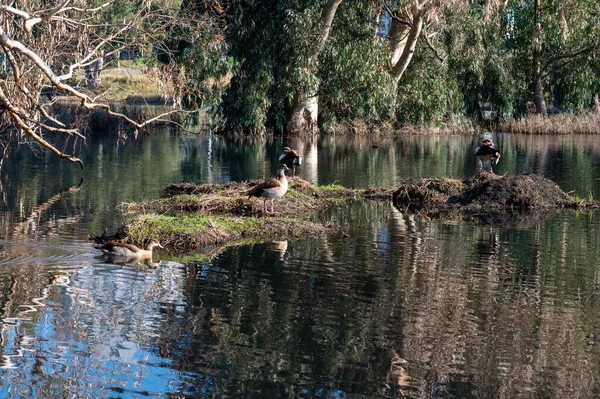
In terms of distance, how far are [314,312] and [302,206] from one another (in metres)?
8.44

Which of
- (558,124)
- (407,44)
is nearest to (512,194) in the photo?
(407,44)

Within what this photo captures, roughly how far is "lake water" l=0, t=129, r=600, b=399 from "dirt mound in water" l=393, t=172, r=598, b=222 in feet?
3.31

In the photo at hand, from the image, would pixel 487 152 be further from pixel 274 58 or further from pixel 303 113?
pixel 303 113

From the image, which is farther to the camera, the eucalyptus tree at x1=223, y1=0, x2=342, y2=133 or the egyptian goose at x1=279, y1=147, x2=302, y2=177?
the eucalyptus tree at x1=223, y1=0, x2=342, y2=133

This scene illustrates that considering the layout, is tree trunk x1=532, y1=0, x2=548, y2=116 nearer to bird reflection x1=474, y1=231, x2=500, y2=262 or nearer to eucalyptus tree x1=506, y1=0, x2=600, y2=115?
→ eucalyptus tree x1=506, y1=0, x2=600, y2=115

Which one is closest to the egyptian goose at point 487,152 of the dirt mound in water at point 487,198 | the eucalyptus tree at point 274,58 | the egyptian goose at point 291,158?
the dirt mound in water at point 487,198

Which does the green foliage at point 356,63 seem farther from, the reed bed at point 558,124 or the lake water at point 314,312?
the lake water at point 314,312

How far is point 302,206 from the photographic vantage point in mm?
18625

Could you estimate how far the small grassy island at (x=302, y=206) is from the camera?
47.6 feet

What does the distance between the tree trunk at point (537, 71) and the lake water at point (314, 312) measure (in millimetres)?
30719

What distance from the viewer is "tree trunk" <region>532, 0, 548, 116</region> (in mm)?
47281

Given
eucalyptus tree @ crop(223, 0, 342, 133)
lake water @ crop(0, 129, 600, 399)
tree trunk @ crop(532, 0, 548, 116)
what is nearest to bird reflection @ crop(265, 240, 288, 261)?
lake water @ crop(0, 129, 600, 399)

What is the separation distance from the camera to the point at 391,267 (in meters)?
12.9

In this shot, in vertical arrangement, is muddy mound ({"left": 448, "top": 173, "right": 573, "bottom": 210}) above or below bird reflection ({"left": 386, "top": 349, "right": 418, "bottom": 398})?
above
